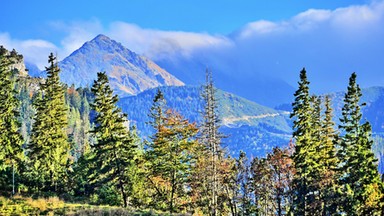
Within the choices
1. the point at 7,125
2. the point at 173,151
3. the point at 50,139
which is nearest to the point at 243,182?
the point at 173,151

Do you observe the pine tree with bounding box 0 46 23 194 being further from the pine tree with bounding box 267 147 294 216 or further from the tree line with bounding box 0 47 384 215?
the pine tree with bounding box 267 147 294 216

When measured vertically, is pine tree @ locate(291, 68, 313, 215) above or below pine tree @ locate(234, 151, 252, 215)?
above

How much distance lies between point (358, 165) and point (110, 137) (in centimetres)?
2540

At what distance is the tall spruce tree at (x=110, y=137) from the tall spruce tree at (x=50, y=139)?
5.32 m

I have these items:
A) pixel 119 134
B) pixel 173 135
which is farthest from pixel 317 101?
pixel 119 134

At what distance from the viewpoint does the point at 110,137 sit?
48.3m

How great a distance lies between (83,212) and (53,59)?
26.2 meters

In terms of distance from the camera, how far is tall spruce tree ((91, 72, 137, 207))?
48.2 meters

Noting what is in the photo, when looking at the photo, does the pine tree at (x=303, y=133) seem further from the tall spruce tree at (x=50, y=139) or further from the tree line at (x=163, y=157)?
the tall spruce tree at (x=50, y=139)

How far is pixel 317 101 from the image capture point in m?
54.6

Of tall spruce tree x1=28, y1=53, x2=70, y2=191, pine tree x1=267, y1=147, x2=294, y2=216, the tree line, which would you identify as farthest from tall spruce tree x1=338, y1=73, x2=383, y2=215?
tall spruce tree x1=28, y1=53, x2=70, y2=191

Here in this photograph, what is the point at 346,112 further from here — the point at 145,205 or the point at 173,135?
the point at 145,205

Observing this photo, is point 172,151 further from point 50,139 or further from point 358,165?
point 358,165

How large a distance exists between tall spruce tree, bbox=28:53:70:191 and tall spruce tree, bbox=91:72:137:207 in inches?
209
